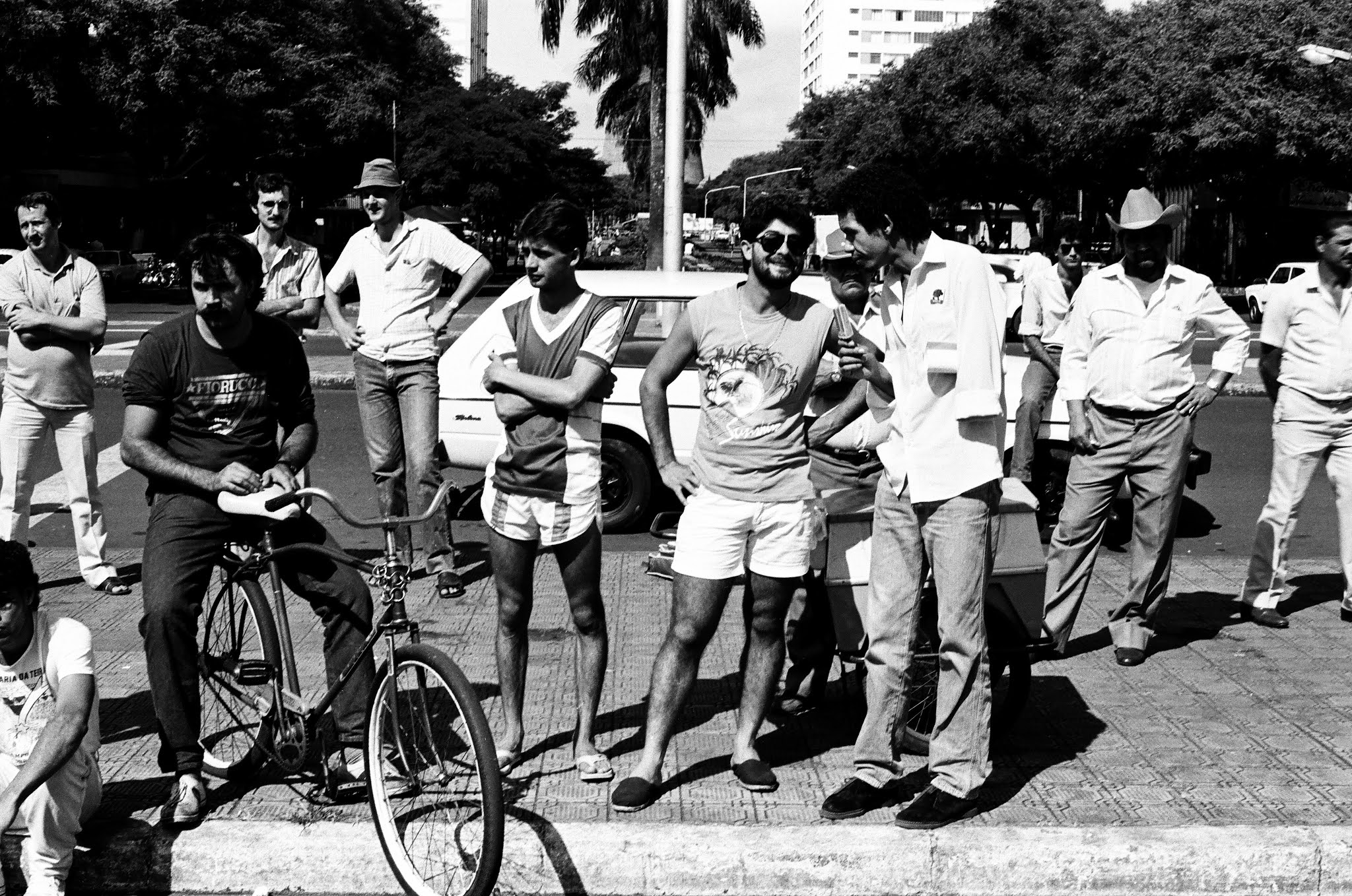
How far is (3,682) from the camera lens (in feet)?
13.9

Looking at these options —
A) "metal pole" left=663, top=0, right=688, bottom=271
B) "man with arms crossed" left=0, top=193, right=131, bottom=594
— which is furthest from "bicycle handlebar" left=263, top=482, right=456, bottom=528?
"metal pole" left=663, top=0, right=688, bottom=271

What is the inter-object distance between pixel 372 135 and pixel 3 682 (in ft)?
157

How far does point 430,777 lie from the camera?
4.18 meters

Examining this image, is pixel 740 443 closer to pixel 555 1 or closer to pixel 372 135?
pixel 555 1

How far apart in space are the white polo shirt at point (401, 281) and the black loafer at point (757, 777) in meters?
3.41

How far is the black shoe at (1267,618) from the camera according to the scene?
23.1 ft

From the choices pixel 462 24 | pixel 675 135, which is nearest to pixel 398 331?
pixel 675 135

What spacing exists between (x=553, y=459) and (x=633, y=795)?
3.57 ft

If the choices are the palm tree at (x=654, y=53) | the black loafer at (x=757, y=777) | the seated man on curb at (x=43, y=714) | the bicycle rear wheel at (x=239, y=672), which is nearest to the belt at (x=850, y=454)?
the black loafer at (x=757, y=777)

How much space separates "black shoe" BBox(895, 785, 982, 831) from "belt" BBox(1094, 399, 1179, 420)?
2.46m

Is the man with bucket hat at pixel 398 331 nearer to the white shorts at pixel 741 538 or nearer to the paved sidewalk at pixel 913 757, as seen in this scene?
the paved sidewalk at pixel 913 757

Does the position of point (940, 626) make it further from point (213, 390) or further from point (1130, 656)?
point (213, 390)

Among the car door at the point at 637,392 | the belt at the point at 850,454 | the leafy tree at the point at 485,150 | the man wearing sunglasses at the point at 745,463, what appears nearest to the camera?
the man wearing sunglasses at the point at 745,463

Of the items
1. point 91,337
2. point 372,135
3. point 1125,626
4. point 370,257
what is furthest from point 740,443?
point 372,135
